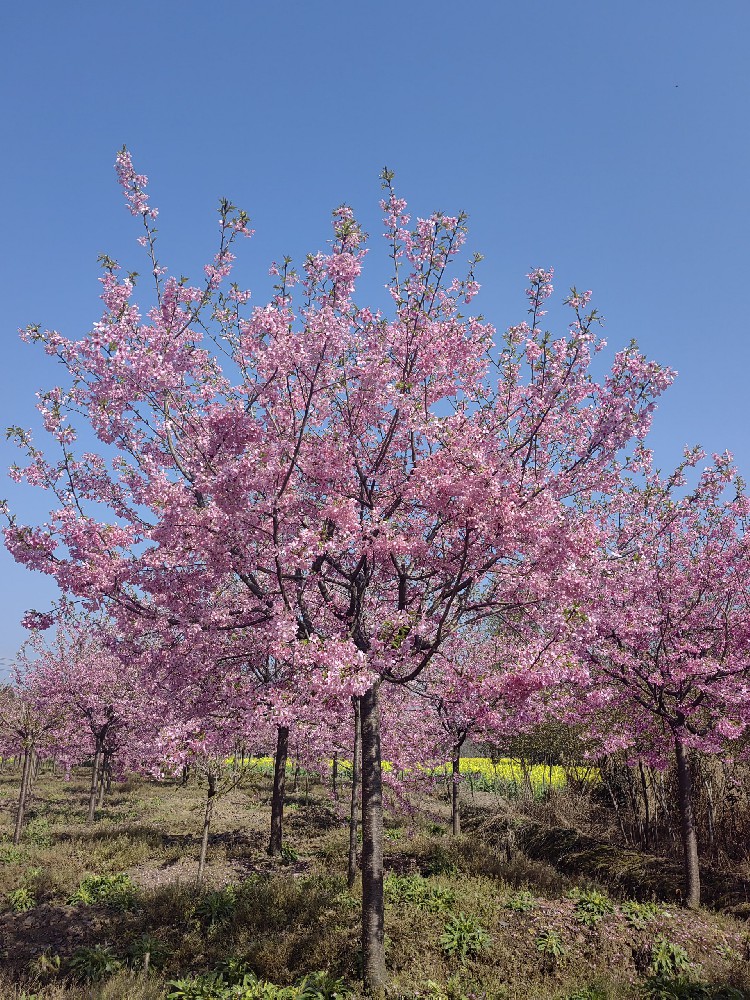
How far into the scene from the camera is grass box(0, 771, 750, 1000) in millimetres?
8336

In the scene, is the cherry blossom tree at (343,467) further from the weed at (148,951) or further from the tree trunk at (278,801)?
the tree trunk at (278,801)

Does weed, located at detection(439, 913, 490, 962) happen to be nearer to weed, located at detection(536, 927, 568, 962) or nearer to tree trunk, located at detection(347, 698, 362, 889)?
weed, located at detection(536, 927, 568, 962)

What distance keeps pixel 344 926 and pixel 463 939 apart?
182 cm

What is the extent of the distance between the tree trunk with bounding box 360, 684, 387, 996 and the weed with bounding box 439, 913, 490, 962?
59.2 inches

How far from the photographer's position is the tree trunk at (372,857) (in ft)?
26.1

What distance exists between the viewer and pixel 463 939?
364 inches

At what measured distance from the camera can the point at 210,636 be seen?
29.2ft

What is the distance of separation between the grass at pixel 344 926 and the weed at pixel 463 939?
0.02 meters

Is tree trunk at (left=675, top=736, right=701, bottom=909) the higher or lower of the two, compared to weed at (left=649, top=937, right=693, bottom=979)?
higher

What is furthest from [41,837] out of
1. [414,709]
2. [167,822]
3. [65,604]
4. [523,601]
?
[523,601]

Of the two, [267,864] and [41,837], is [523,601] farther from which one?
[41,837]

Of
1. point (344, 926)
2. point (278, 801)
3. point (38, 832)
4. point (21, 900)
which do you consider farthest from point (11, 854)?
point (344, 926)

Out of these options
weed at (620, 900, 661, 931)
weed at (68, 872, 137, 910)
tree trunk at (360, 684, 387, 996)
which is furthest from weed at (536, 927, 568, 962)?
weed at (68, 872, 137, 910)

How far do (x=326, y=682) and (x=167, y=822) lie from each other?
1670cm
